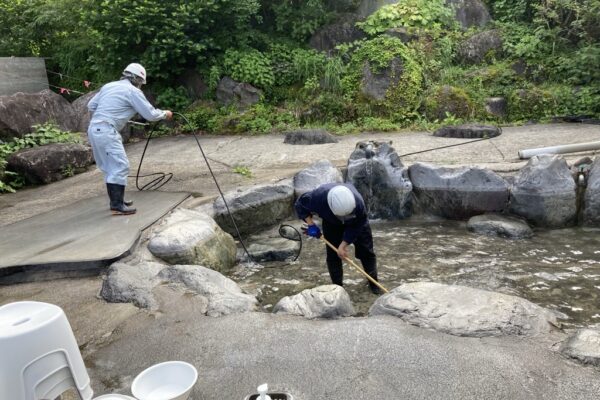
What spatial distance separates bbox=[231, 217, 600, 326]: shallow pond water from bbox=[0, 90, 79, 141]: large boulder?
641 cm

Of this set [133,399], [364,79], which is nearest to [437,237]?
[133,399]

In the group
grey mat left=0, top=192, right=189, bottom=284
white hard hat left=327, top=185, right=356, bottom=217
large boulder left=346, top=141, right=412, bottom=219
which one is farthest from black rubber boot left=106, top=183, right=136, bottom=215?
large boulder left=346, top=141, right=412, bottom=219

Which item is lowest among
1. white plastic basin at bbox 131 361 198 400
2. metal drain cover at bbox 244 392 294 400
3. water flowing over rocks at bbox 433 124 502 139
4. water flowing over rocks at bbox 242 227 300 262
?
water flowing over rocks at bbox 242 227 300 262

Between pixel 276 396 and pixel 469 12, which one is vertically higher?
pixel 469 12

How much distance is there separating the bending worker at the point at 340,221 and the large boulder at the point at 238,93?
7.50 metres

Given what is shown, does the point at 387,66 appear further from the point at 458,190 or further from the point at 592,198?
the point at 592,198

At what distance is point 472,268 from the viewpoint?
5051 millimetres

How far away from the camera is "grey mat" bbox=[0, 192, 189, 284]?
4281 millimetres

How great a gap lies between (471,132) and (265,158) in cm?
384

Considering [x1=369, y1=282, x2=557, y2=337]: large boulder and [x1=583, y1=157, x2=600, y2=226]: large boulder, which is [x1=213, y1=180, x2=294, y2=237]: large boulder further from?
[x1=583, y1=157, x2=600, y2=226]: large boulder

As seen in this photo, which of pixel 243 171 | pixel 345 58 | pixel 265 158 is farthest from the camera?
pixel 345 58

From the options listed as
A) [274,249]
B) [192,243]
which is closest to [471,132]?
[274,249]

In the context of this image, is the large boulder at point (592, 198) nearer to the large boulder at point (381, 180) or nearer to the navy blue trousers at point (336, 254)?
the large boulder at point (381, 180)

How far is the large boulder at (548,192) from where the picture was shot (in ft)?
19.2
